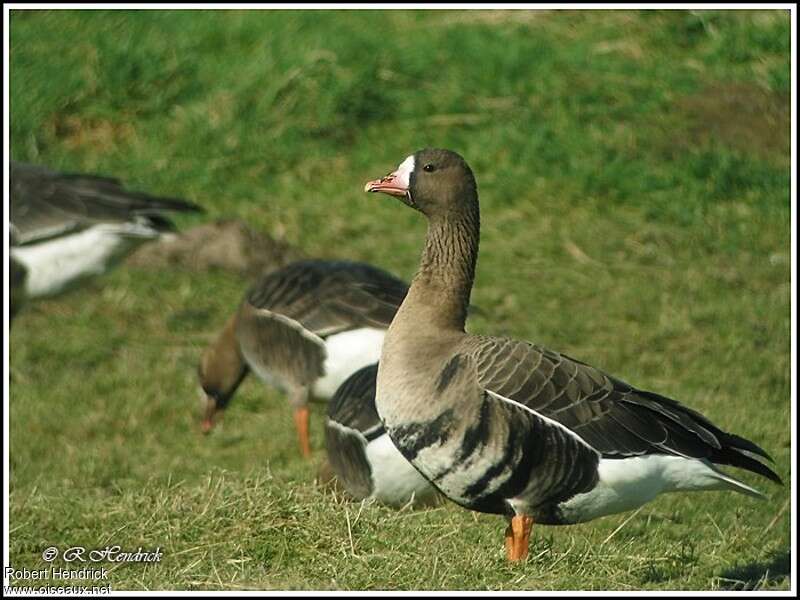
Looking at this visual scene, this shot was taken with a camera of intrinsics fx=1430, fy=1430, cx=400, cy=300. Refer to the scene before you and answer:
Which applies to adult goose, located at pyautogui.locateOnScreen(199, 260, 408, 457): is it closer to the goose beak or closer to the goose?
the goose

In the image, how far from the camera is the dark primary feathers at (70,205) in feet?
27.9

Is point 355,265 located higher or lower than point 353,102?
lower

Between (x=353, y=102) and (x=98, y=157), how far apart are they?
2180 millimetres

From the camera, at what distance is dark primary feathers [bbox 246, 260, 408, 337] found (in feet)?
24.8

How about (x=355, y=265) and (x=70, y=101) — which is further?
(x=70, y=101)

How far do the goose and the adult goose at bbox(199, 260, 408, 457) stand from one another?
35.5 inches

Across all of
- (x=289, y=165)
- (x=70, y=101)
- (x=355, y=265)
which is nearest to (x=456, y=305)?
(x=355, y=265)

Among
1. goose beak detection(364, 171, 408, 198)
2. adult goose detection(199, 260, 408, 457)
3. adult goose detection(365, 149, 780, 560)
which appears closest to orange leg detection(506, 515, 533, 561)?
adult goose detection(365, 149, 780, 560)

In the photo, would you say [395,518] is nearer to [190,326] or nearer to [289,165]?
[190,326]

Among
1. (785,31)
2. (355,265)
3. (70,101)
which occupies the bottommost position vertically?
(355,265)

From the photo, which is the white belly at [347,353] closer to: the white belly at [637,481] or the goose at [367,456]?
the goose at [367,456]

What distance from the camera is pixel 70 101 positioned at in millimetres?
12078

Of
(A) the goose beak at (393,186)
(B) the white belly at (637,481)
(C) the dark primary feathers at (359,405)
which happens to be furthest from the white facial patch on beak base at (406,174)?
(B) the white belly at (637,481)

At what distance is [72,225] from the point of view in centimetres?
850
